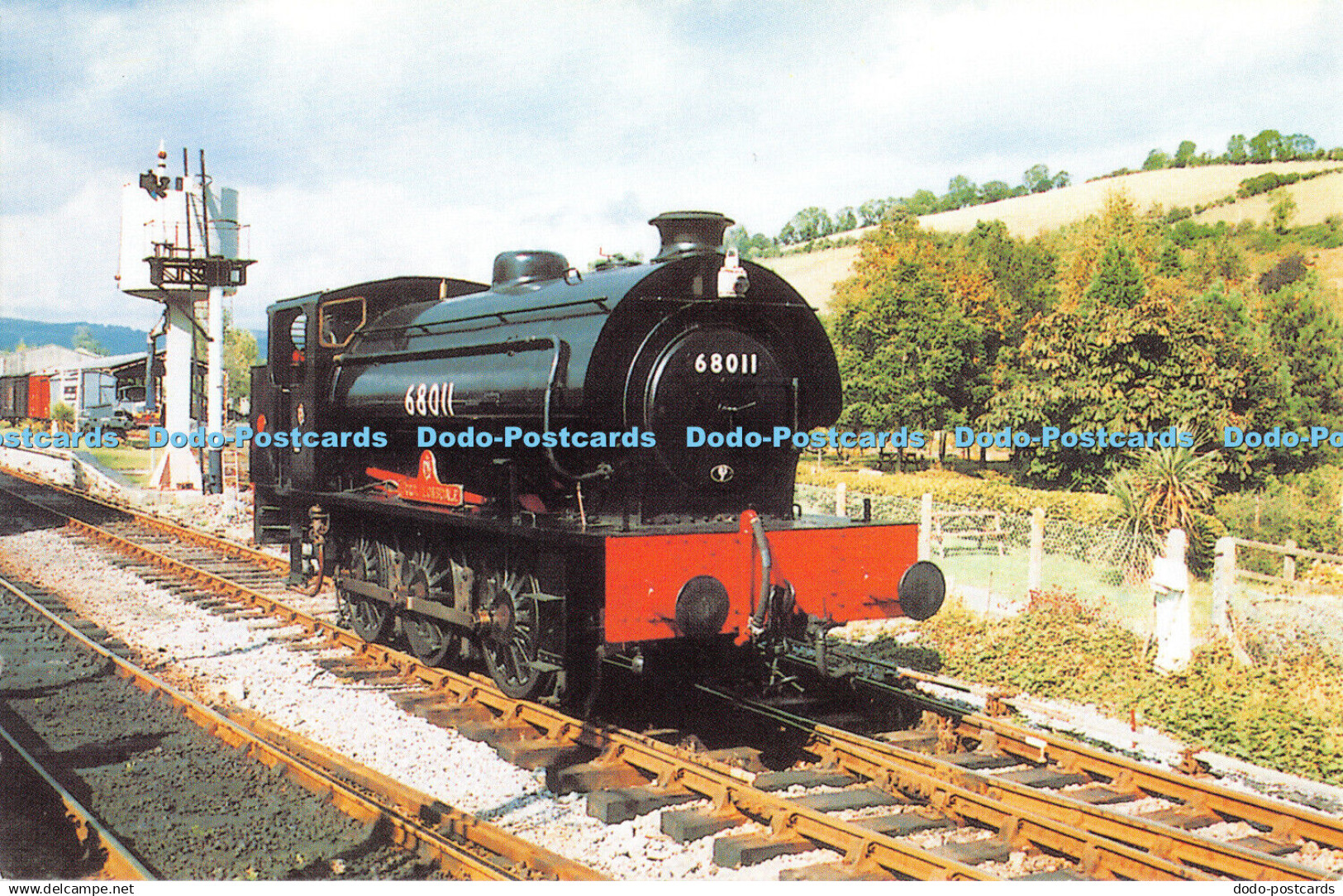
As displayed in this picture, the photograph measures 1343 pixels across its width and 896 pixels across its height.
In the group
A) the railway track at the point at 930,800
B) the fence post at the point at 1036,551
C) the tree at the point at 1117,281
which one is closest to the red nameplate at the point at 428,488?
the railway track at the point at 930,800

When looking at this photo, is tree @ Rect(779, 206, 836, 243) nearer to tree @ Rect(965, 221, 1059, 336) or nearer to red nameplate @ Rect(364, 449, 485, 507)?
tree @ Rect(965, 221, 1059, 336)

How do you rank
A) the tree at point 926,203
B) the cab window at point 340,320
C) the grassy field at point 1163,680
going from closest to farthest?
the grassy field at point 1163,680 → the cab window at point 340,320 → the tree at point 926,203

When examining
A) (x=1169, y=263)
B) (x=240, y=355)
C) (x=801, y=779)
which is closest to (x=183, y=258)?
(x=801, y=779)

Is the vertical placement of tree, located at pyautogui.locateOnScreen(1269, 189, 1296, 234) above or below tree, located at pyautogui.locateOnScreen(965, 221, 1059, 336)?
above

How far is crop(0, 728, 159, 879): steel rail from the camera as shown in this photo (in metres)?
5.22

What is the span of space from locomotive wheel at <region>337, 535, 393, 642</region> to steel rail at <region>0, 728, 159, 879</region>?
3696mm

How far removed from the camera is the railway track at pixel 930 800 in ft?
17.1

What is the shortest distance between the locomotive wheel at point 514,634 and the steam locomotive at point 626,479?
20 millimetres

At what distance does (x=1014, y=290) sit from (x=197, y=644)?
41.5m

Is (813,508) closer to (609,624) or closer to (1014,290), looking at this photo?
(609,624)

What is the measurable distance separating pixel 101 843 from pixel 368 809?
1389 millimetres

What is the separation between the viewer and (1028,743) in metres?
6.91

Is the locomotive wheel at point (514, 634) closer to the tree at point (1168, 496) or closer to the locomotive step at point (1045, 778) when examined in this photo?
the locomotive step at point (1045, 778)

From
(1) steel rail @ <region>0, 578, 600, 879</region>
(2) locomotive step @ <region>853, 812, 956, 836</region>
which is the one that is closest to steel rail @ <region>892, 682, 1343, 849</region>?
(2) locomotive step @ <region>853, 812, 956, 836</region>
